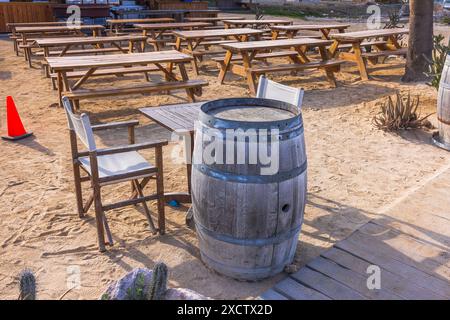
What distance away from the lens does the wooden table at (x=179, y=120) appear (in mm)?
3518

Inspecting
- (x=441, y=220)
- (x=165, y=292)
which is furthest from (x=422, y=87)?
(x=165, y=292)

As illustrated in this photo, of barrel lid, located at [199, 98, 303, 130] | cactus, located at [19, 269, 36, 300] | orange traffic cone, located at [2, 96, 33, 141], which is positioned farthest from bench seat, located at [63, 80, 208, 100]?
cactus, located at [19, 269, 36, 300]

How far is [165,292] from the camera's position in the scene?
2133mm

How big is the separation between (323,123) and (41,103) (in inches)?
176

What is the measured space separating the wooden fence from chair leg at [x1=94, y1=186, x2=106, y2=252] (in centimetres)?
1532

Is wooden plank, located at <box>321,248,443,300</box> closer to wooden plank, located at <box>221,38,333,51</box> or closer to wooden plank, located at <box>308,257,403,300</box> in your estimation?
wooden plank, located at <box>308,257,403,300</box>

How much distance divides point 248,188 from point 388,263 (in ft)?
3.78

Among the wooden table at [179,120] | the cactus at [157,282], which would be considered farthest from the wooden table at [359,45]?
the cactus at [157,282]

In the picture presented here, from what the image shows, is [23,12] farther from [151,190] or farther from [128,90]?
[151,190]

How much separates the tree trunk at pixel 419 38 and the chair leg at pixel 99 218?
6896 millimetres

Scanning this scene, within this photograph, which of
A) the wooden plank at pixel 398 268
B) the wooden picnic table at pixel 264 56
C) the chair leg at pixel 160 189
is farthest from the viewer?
the wooden picnic table at pixel 264 56

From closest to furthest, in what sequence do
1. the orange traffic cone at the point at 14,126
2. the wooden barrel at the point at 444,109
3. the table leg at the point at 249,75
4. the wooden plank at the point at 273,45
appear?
the wooden barrel at the point at 444,109
the orange traffic cone at the point at 14,126
the wooden plank at the point at 273,45
the table leg at the point at 249,75

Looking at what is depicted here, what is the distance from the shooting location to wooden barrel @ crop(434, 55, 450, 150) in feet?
16.2

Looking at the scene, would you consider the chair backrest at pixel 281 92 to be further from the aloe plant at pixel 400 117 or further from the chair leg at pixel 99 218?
the aloe plant at pixel 400 117
